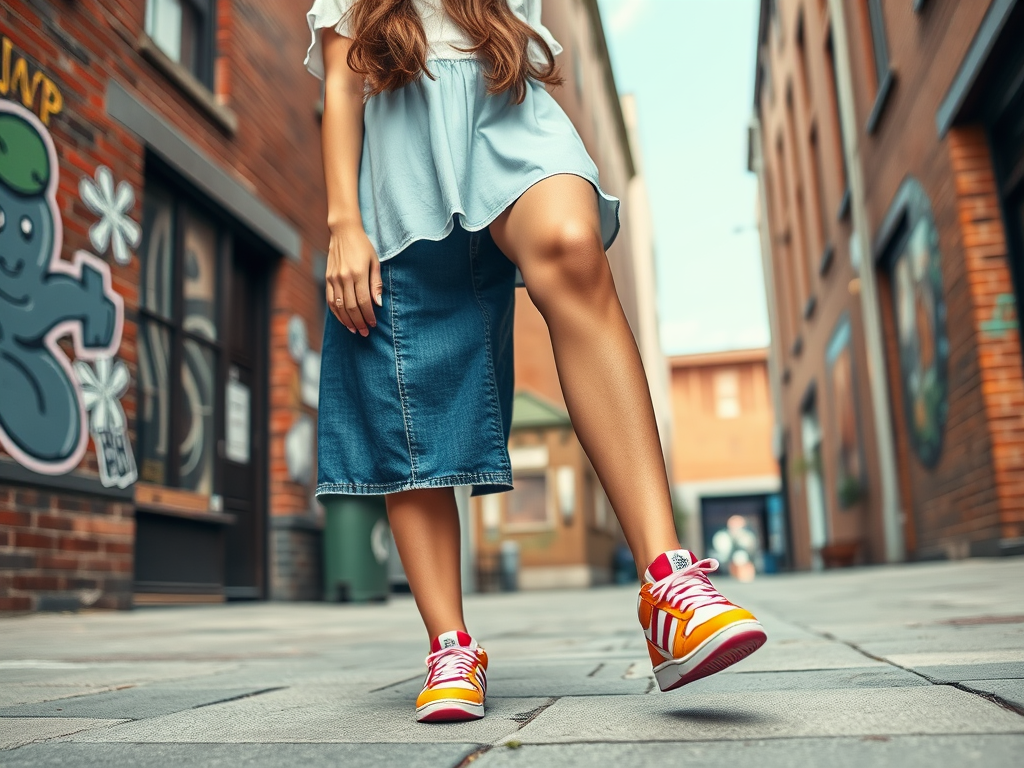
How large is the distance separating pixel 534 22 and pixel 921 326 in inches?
257

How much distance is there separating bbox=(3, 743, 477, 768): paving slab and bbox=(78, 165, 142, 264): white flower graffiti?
4.45 metres

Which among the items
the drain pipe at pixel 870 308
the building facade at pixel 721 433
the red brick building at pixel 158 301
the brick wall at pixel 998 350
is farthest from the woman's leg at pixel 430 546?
the building facade at pixel 721 433

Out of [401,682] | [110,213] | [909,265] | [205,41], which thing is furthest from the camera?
[909,265]

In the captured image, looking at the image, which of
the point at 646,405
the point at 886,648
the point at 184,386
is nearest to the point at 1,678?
the point at 646,405

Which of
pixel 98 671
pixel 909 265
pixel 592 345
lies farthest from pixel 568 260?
pixel 909 265

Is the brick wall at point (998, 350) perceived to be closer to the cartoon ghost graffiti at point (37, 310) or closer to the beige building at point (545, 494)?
the cartoon ghost graffiti at point (37, 310)

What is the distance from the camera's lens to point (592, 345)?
4.78 feet

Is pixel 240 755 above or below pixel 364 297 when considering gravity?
below

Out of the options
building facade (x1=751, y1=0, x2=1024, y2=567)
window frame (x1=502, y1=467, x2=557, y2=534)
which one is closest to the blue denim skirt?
building facade (x1=751, y1=0, x2=1024, y2=567)

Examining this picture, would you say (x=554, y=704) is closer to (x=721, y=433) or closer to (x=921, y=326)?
(x=921, y=326)

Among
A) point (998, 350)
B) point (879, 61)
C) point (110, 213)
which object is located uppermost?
point (879, 61)

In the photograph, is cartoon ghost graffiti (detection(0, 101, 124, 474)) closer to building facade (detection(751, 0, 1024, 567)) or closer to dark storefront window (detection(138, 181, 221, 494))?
dark storefront window (detection(138, 181, 221, 494))

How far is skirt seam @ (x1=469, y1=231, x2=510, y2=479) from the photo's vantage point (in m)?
1.59

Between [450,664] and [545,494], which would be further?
[545,494]
